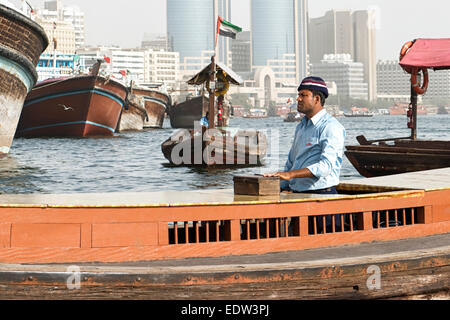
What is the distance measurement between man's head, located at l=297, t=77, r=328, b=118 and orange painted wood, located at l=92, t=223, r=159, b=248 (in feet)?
5.33

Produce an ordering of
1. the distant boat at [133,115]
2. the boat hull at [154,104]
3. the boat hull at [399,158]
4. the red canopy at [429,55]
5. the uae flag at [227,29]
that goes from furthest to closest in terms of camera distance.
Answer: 1. the boat hull at [154,104]
2. the distant boat at [133,115]
3. the uae flag at [227,29]
4. the red canopy at [429,55]
5. the boat hull at [399,158]

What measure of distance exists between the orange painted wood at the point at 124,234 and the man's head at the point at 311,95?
5.33 ft

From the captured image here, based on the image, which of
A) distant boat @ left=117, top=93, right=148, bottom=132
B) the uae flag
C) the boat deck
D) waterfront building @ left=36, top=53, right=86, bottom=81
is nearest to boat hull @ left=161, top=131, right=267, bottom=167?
the uae flag

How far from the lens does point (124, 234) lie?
5.77 m

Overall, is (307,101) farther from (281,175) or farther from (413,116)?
(413,116)

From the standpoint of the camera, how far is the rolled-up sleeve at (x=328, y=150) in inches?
243

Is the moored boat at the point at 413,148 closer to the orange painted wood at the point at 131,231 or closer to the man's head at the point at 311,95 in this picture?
the man's head at the point at 311,95

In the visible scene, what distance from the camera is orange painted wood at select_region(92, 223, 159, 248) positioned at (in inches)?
225

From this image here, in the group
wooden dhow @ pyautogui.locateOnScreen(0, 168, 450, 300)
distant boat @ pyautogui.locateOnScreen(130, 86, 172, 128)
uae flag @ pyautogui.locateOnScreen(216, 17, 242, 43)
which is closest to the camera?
wooden dhow @ pyautogui.locateOnScreen(0, 168, 450, 300)

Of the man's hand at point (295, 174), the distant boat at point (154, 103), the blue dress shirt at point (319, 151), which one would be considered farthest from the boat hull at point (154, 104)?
the man's hand at point (295, 174)

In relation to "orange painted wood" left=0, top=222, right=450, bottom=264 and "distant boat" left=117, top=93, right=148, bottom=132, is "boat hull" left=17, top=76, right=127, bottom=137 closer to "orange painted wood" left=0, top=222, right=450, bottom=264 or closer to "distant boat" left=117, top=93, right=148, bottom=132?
"distant boat" left=117, top=93, right=148, bottom=132
